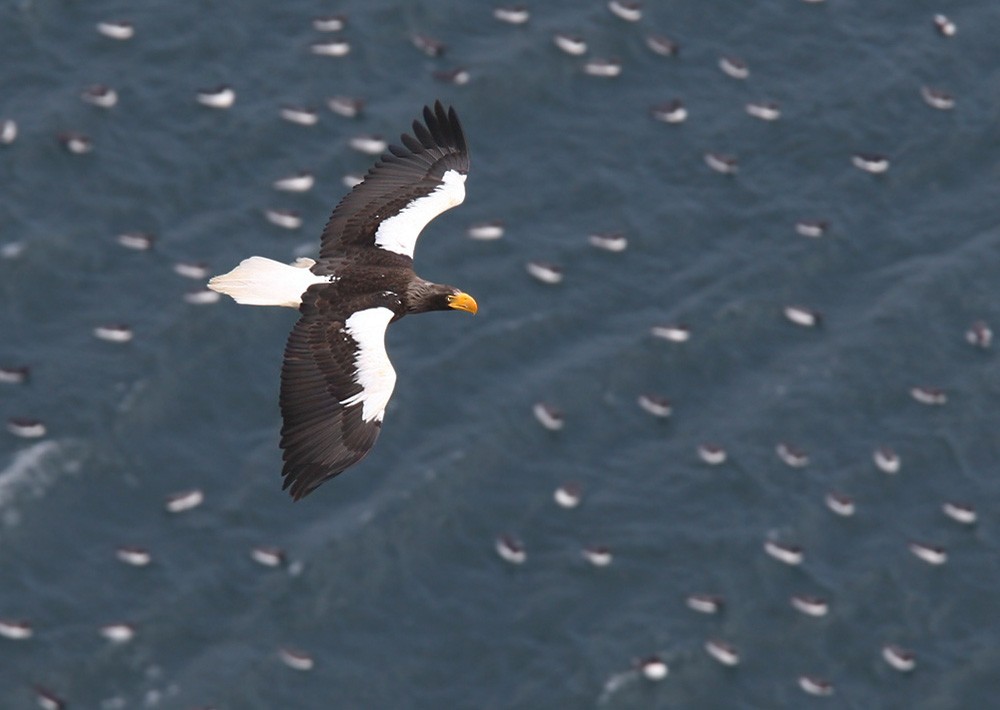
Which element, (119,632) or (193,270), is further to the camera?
(193,270)

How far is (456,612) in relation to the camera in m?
68.2

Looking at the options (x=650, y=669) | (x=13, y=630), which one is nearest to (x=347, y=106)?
(x=13, y=630)

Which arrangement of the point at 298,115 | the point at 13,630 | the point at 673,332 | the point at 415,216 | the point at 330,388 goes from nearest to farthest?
1. the point at 330,388
2. the point at 415,216
3. the point at 13,630
4. the point at 673,332
5. the point at 298,115

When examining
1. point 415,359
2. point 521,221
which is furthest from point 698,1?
point 415,359

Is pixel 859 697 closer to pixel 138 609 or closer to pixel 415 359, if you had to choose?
pixel 415 359

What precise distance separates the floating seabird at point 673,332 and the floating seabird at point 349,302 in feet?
123

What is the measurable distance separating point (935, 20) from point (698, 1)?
30.0ft

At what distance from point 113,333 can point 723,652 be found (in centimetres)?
2245

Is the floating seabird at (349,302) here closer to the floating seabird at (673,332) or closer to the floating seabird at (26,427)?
the floating seabird at (26,427)

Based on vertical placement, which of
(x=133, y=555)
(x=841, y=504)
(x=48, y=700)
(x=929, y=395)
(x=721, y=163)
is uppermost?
(x=721, y=163)

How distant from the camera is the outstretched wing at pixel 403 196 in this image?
36.2 m

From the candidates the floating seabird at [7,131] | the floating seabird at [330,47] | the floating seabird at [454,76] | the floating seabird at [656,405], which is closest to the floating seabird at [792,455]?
the floating seabird at [656,405]

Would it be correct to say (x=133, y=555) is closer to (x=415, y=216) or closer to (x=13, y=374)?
(x=13, y=374)

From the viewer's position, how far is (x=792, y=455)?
72500 millimetres
